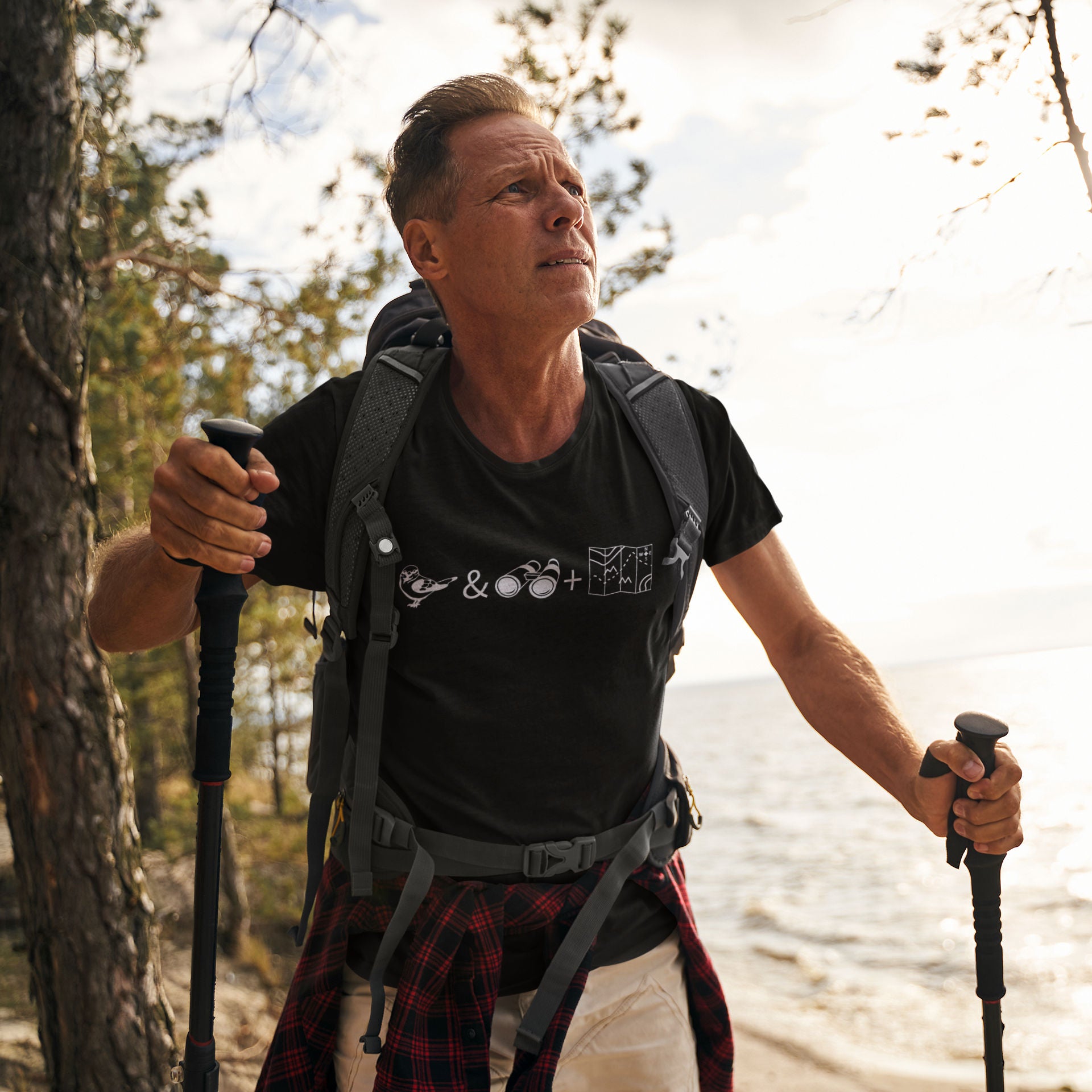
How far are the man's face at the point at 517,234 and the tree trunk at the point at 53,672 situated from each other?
244 cm

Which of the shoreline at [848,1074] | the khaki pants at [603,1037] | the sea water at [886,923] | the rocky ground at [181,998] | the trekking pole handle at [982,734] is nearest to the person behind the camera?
the trekking pole handle at [982,734]

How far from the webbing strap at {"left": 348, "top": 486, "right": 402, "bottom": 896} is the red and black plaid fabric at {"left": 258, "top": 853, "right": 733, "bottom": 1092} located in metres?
0.11

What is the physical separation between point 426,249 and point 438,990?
161cm

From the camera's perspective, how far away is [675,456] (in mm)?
2141

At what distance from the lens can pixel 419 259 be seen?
2318 millimetres

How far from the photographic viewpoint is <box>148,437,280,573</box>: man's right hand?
4.84 feet

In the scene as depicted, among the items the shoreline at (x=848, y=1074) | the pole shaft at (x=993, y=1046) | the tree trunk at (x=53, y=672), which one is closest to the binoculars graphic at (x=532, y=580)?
the pole shaft at (x=993, y=1046)

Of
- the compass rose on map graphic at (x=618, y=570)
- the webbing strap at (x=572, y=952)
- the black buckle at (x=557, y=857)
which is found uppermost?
the compass rose on map graphic at (x=618, y=570)

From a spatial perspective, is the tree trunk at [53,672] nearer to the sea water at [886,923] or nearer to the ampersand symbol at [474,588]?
the ampersand symbol at [474,588]

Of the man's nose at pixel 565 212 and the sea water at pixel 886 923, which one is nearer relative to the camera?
the man's nose at pixel 565 212

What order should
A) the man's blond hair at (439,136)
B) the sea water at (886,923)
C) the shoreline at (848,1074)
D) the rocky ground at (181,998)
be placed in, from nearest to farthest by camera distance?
the man's blond hair at (439,136), the shoreline at (848,1074), the rocky ground at (181,998), the sea water at (886,923)

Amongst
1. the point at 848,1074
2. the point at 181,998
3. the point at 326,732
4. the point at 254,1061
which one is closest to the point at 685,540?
the point at 326,732

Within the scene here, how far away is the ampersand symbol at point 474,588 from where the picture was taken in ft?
6.29

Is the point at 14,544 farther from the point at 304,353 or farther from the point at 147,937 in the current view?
A: the point at 304,353
